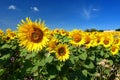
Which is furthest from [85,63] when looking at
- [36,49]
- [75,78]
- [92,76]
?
[36,49]

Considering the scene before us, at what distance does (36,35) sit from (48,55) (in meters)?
0.52

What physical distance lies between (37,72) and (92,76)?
5.74 feet

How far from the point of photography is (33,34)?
6160 mm

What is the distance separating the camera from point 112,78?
25.5 ft

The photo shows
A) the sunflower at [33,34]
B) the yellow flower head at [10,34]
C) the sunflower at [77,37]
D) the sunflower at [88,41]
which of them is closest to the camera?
the sunflower at [33,34]

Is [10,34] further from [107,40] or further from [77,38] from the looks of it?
[107,40]

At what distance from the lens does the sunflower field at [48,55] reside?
242 inches

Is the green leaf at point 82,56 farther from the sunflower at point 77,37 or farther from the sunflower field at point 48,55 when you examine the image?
the sunflower at point 77,37

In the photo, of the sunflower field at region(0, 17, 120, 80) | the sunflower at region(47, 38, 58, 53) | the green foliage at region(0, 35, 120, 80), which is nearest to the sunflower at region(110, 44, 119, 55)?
the sunflower field at region(0, 17, 120, 80)

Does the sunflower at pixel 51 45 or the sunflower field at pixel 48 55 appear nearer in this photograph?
the sunflower field at pixel 48 55

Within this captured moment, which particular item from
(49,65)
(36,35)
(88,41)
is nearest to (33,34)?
(36,35)

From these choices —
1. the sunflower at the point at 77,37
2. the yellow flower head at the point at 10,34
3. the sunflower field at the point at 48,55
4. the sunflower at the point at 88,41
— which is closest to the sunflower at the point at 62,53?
the sunflower field at the point at 48,55

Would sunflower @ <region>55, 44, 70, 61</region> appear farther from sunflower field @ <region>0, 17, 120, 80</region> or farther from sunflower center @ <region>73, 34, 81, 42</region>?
sunflower center @ <region>73, 34, 81, 42</region>

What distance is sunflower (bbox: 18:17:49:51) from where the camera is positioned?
19.8 feet
